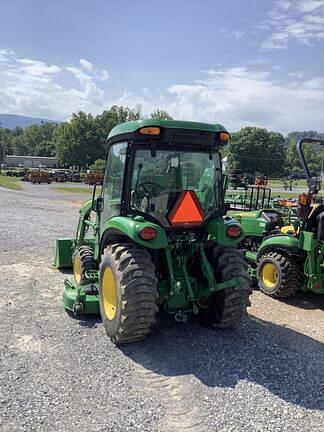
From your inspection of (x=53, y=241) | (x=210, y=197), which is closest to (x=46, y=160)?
(x=53, y=241)

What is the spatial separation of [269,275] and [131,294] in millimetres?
3670

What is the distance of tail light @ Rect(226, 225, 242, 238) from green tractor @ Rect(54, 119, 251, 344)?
0.01 m

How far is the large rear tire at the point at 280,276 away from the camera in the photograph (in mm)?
6969

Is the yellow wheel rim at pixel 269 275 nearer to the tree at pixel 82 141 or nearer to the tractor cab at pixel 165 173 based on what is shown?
the tractor cab at pixel 165 173

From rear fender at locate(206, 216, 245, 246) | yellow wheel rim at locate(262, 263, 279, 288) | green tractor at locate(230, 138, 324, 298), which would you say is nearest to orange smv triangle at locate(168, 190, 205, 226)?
rear fender at locate(206, 216, 245, 246)

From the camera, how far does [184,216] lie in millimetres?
5008

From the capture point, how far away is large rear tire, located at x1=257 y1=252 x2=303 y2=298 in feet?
22.9

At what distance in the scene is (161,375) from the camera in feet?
13.9

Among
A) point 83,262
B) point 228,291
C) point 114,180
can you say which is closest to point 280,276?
point 228,291

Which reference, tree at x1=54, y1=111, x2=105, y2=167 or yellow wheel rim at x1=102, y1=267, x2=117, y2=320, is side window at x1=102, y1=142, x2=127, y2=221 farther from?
tree at x1=54, y1=111, x2=105, y2=167

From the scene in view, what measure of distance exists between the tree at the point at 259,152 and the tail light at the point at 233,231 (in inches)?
3033

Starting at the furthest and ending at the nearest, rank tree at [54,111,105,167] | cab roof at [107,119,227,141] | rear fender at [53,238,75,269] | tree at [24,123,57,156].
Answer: tree at [24,123,57,156], tree at [54,111,105,167], rear fender at [53,238,75,269], cab roof at [107,119,227,141]

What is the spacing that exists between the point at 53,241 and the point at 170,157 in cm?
722

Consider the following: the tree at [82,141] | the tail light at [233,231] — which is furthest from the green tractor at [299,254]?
the tree at [82,141]
